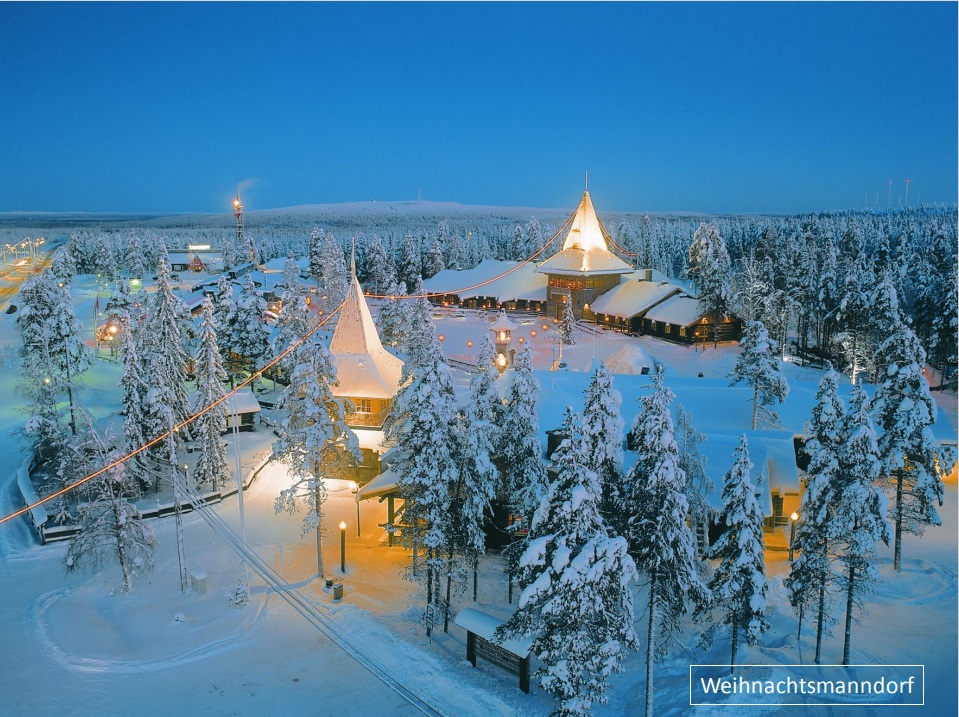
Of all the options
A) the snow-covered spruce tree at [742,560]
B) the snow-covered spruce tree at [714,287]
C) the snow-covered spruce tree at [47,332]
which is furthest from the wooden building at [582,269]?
the snow-covered spruce tree at [742,560]

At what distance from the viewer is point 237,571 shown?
928 inches

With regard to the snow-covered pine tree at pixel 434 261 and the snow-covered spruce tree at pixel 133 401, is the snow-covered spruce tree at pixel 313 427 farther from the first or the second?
the snow-covered pine tree at pixel 434 261

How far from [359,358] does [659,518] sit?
21074 millimetres

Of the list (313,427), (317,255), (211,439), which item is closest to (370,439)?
(211,439)

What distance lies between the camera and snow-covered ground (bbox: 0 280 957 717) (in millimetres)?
16844

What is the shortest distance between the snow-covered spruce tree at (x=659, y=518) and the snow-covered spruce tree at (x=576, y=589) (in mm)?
942

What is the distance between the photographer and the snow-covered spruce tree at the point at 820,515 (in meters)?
18.1

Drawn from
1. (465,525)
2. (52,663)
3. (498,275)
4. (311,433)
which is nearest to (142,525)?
(52,663)

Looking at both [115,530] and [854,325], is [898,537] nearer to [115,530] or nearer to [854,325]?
[115,530]

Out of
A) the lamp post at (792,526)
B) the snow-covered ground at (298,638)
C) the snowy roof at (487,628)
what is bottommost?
the snow-covered ground at (298,638)

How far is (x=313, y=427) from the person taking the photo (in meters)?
22.5

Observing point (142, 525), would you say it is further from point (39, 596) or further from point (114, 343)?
point (114, 343)

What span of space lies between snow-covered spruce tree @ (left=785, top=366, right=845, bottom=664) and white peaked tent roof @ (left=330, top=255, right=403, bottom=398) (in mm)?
18824

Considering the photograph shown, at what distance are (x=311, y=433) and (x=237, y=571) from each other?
575 cm
